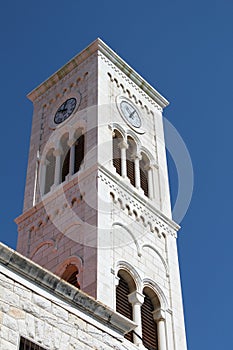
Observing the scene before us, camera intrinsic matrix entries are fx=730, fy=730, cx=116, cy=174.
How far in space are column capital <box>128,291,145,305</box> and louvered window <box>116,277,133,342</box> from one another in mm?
117

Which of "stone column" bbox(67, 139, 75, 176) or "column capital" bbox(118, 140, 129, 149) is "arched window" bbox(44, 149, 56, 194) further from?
"column capital" bbox(118, 140, 129, 149)

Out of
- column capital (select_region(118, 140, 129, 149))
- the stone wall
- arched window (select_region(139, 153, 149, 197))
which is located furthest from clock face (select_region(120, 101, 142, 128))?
the stone wall

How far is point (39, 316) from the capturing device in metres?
10.7

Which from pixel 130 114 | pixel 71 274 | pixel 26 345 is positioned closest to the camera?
pixel 26 345

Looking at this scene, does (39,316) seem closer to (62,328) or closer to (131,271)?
(62,328)

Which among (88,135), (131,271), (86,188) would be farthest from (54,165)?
(131,271)

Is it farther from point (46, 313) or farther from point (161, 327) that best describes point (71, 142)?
point (46, 313)

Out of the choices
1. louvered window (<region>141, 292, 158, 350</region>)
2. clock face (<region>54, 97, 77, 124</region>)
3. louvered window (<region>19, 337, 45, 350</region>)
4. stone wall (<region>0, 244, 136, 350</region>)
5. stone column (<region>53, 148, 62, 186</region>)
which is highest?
clock face (<region>54, 97, 77, 124</region>)

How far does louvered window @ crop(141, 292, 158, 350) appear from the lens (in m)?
22.3

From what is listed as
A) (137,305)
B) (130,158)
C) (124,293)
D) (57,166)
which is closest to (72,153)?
(57,166)

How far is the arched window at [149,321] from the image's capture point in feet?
73.4

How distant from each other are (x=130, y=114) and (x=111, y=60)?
8.85ft

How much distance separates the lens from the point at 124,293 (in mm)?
22641

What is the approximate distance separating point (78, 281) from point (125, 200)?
4.33 meters
